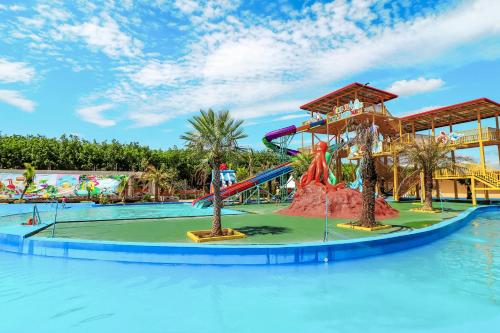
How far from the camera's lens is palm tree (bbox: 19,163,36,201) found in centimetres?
3225

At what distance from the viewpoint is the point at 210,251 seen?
8.05m

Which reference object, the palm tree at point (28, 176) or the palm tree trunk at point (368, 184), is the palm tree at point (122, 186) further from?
the palm tree trunk at point (368, 184)

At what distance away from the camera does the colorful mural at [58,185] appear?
33.7m

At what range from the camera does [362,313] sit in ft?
17.0

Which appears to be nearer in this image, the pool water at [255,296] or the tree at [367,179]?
the pool water at [255,296]

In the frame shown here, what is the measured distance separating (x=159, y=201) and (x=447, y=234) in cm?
2833

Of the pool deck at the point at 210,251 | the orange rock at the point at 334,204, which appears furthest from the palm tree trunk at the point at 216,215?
the orange rock at the point at 334,204

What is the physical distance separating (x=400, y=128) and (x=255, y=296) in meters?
27.7

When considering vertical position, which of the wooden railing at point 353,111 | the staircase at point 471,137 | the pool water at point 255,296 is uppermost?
the wooden railing at point 353,111

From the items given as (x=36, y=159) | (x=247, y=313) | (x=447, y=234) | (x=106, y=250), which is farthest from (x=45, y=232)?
(x=36, y=159)

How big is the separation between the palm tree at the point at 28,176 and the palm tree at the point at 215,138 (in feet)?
99.8

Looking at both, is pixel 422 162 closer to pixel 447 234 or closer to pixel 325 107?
pixel 447 234

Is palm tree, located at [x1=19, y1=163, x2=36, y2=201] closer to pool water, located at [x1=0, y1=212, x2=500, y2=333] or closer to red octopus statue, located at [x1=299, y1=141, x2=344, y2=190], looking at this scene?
pool water, located at [x1=0, y1=212, x2=500, y2=333]

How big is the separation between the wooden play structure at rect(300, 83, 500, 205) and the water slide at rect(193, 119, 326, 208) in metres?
2.38
